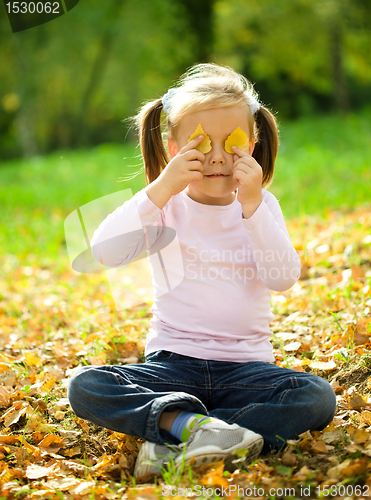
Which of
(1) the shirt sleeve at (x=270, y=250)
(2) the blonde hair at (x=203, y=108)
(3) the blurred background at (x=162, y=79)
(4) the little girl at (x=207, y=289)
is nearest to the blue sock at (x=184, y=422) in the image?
(4) the little girl at (x=207, y=289)

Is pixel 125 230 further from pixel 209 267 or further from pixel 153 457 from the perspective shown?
pixel 153 457

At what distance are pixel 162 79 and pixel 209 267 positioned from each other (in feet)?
60.0

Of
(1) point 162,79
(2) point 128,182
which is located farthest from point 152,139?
(1) point 162,79

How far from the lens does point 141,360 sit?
8.18 feet

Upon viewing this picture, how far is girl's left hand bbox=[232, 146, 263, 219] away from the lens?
1.85 m

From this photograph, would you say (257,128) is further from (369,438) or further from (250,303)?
(369,438)

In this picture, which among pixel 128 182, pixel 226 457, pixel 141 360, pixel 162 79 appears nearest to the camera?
pixel 226 457

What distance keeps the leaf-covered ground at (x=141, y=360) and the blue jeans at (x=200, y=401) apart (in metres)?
0.10

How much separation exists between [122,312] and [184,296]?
4.92 ft

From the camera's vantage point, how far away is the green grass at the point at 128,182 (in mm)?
6164

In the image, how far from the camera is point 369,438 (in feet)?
5.27

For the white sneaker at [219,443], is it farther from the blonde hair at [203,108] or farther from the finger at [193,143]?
the blonde hair at [203,108]

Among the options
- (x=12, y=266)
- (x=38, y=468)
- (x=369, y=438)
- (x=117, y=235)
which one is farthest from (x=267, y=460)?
(x=12, y=266)

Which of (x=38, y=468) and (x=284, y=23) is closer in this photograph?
(x=38, y=468)
